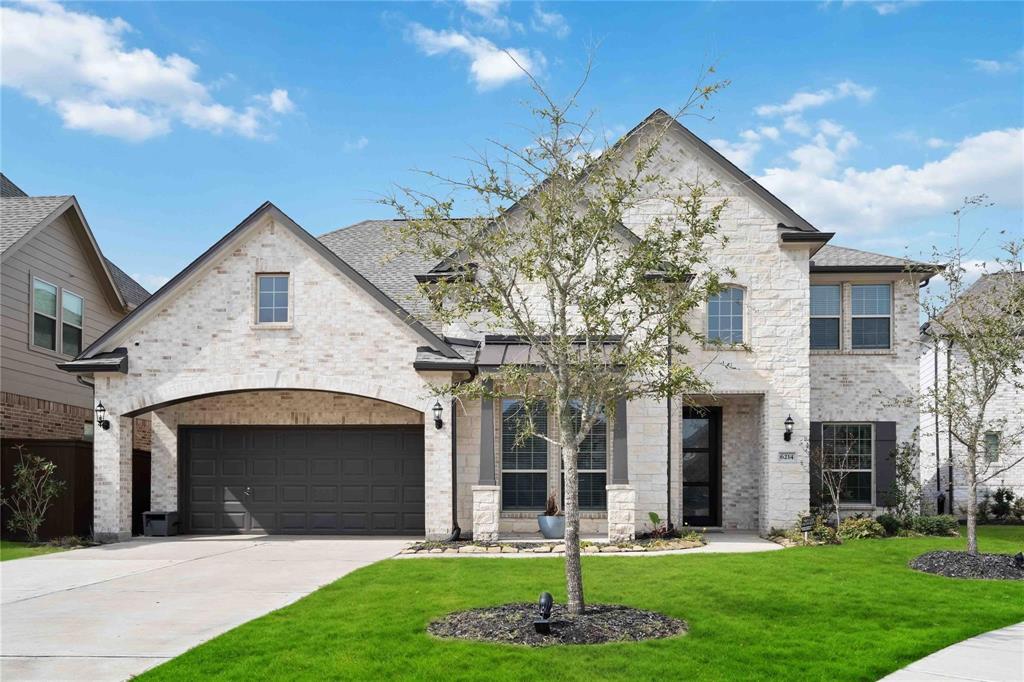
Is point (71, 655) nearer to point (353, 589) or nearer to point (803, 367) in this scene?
point (353, 589)

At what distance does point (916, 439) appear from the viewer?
68.1ft

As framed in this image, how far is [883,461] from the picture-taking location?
2072 centimetres

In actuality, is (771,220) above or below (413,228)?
above

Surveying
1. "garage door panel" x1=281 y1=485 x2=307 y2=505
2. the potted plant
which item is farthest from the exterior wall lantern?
the potted plant

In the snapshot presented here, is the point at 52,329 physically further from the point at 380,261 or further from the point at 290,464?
the point at 380,261

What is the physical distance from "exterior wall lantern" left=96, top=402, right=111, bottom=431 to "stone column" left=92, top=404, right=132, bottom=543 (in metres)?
0.06

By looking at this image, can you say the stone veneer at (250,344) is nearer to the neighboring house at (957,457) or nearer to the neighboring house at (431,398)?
the neighboring house at (431,398)

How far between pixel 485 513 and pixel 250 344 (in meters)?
5.53

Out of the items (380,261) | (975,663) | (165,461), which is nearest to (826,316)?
(380,261)

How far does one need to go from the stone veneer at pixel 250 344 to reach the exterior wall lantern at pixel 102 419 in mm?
115

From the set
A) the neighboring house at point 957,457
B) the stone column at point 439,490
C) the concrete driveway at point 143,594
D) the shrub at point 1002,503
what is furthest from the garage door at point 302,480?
the shrub at point 1002,503

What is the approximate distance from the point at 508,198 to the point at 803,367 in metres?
11.2

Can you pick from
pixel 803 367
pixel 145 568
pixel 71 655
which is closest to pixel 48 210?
pixel 145 568

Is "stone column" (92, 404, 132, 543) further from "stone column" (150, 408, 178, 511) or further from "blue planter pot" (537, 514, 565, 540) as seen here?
"blue planter pot" (537, 514, 565, 540)
